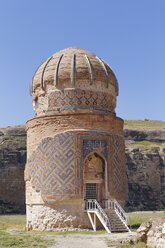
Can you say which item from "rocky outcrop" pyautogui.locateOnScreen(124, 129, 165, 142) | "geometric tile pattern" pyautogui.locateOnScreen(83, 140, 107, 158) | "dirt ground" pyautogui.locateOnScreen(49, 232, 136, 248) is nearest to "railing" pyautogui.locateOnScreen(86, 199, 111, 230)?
"dirt ground" pyautogui.locateOnScreen(49, 232, 136, 248)

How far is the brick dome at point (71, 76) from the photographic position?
1811 cm

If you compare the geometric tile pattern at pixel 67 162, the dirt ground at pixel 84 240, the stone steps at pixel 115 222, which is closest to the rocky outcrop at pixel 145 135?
the geometric tile pattern at pixel 67 162

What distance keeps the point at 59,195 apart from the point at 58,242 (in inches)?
154

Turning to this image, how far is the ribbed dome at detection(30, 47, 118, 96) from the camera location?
18.1 m

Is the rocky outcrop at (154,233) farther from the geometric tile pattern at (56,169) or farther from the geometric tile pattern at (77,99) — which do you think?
the geometric tile pattern at (77,99)

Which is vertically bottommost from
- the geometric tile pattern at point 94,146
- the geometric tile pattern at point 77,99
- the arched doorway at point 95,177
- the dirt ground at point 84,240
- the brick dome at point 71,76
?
the dirt ground at point 84,240

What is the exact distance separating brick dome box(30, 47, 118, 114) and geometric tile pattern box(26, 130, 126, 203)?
7.17 feet

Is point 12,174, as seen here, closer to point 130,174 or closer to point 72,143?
point 130,174

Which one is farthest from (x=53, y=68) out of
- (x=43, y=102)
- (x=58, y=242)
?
(x=58, y=242)

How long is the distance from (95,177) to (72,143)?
222 centimetres

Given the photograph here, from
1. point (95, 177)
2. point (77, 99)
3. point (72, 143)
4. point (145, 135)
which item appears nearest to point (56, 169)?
point (72, 143)

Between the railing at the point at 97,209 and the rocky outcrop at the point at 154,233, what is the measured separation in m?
4.47

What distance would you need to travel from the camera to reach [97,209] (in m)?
16.0

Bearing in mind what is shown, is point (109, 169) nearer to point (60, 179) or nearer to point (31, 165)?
point (60, 179)
